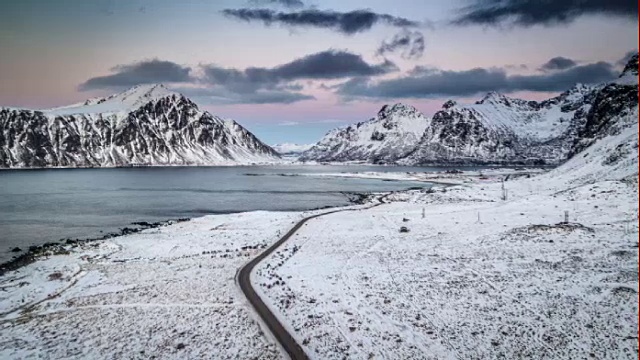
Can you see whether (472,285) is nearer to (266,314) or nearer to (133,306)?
(266,314)

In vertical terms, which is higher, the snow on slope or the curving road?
the snow on slope

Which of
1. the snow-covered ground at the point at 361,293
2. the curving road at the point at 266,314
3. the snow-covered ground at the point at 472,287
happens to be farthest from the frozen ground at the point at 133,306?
the snow-covered ground at the point at 472,287

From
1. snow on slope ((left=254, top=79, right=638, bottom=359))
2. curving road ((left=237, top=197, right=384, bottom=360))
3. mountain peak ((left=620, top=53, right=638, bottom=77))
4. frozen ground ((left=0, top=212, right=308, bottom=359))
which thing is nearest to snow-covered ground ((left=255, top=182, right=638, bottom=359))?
snow on slope ((left=254, top=79, right=638, bottom=359))

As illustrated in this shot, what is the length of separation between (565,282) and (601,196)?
31.1m

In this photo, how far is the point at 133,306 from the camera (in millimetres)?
24797

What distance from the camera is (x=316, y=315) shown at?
75.2ft

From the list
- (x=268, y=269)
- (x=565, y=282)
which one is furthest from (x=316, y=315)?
(x=565, y=282)

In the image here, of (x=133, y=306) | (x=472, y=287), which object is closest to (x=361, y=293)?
(x=472, y=287)

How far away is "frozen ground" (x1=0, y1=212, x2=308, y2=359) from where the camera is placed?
64.0 ft

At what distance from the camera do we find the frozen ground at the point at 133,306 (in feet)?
64.0

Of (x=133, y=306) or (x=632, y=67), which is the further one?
(x=632, y=67)

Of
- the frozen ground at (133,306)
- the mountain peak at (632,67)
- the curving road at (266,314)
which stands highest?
the mountain peak at (632,67)

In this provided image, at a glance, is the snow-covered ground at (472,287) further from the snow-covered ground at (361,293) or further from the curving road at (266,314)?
the curving road at (266,314)

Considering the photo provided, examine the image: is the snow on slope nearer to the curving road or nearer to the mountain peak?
the curving road
